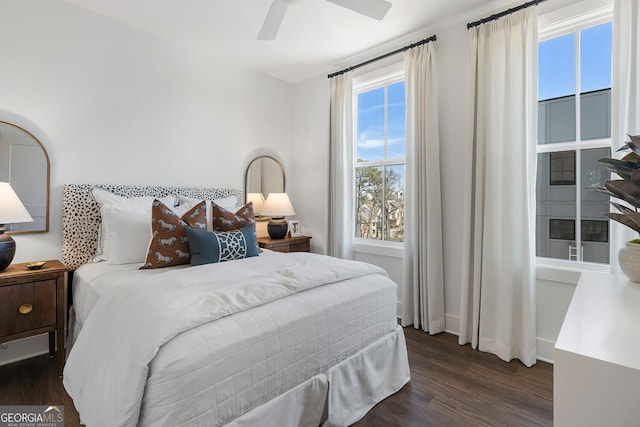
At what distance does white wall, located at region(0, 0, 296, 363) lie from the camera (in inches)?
92.4

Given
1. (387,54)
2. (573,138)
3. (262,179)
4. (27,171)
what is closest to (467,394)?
(573,138)

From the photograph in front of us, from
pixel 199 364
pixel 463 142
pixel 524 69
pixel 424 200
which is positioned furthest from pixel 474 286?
pixel 199 364

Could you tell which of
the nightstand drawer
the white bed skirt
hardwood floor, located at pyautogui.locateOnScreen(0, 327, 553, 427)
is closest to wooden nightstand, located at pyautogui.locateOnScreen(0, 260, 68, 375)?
the nightstand drawer

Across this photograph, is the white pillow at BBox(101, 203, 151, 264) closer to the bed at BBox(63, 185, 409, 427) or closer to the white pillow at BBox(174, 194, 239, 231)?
the bed at BBox(63, 185, 409, 427)

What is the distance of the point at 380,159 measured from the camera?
353 cm

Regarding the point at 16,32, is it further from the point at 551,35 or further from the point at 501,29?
the point at 551,35

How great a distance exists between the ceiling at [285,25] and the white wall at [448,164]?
236mm

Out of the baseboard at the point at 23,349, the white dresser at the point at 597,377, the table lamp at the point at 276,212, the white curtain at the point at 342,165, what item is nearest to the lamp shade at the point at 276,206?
the table lamp at the point at 276,212

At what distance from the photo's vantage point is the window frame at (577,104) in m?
2.23

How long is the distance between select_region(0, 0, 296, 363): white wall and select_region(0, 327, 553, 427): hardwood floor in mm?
A: 477

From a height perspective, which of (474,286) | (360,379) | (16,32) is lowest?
(360,379)

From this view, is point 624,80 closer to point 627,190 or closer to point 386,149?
point 627,190

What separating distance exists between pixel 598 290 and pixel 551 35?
6.97 ft

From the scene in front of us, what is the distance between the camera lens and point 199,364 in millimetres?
1118
